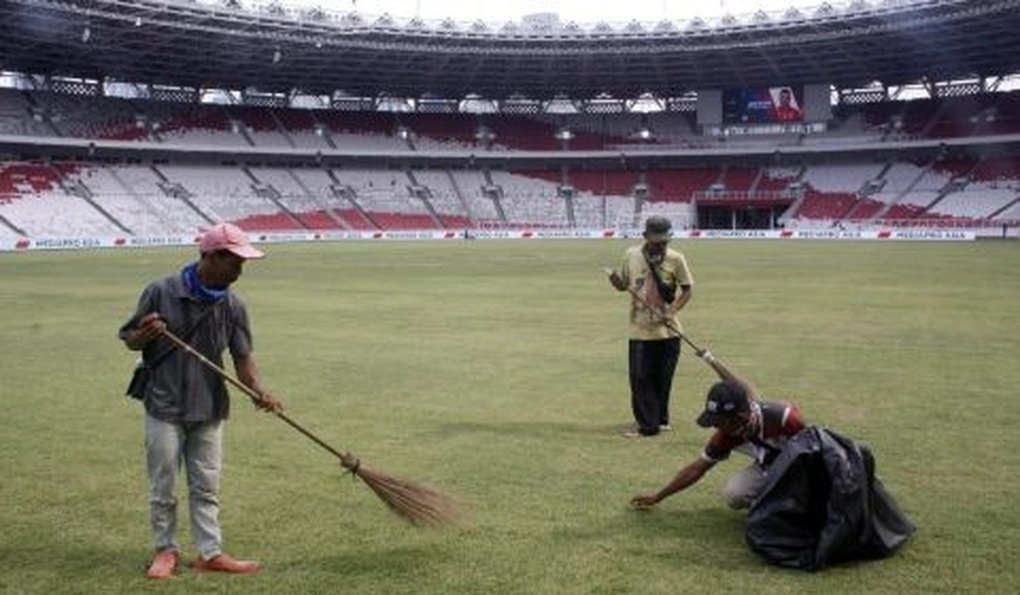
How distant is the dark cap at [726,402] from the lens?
5.93 m

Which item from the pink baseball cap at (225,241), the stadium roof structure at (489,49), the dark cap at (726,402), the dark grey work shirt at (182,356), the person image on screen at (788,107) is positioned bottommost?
the dark cap at (726,402)

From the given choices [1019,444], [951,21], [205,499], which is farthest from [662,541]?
[951,21]

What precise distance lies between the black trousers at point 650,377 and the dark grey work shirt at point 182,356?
449 cm

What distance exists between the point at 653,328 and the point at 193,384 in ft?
15.5

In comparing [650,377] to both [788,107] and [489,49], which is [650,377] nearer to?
[489,49]

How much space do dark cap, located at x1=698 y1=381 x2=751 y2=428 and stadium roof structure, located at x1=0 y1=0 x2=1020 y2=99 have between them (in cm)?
5256

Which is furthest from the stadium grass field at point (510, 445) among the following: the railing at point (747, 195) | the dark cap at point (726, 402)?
the railing at point (747, 195)

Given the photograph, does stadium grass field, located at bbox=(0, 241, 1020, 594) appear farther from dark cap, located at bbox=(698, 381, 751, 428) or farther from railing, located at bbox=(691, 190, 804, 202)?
railing, located at bbox=(691, 190, 804, 202)

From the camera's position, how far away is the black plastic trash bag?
561cm

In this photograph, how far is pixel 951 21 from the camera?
57156mm

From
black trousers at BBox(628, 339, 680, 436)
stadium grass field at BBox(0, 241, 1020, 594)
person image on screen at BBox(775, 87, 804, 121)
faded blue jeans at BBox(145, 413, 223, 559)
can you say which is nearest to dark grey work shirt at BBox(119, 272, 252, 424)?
faded blue jeans at BBox(145, 413, 223, 559)

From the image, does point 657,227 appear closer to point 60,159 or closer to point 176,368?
point 176,368

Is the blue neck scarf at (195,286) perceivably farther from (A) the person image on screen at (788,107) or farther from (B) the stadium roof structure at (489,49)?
(A) the person image on screen at (788,107)

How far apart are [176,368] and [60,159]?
68.7 metres
